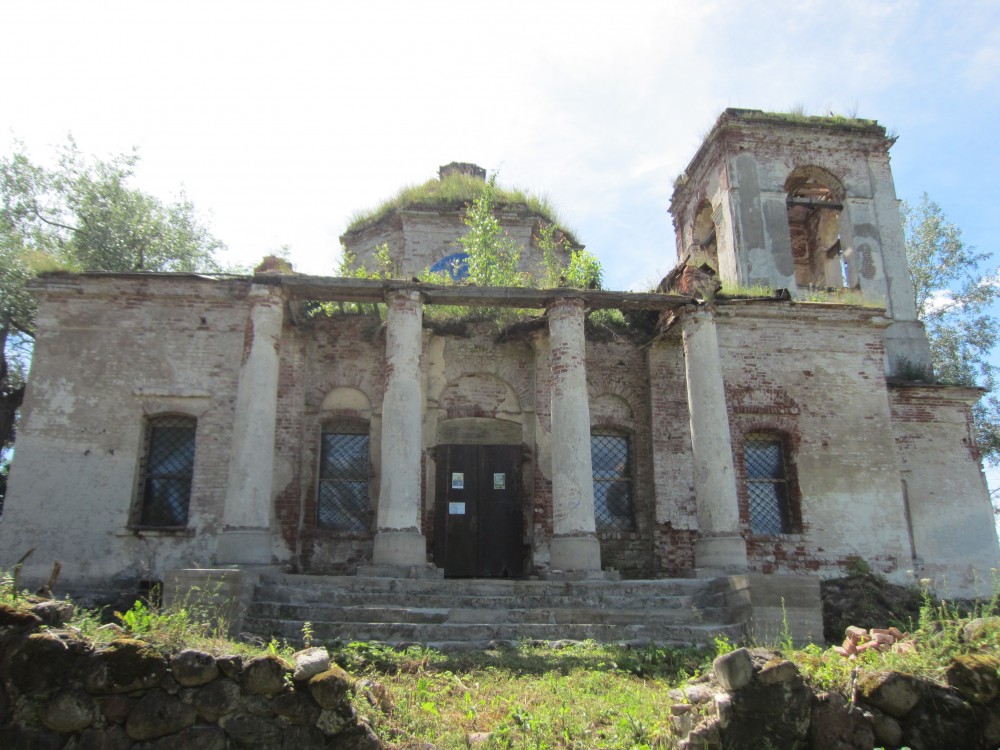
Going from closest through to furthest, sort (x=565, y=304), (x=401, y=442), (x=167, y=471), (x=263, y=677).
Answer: (x=263, y=677)
(x=401, y=442)
(x=565, y=304)
(x=167, y=471)

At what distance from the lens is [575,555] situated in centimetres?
1222

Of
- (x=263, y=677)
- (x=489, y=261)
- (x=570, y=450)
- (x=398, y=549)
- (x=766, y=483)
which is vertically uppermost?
(x=489, y=261)

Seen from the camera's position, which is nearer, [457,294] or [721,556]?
[721,556]

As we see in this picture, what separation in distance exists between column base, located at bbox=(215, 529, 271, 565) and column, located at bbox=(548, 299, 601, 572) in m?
4.54

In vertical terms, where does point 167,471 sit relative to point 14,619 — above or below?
above

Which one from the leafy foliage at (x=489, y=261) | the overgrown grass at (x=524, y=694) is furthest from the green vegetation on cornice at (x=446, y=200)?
the overgrown grass at (x=524, y=694)

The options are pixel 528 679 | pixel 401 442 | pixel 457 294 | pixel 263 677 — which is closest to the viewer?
pixel 263 677

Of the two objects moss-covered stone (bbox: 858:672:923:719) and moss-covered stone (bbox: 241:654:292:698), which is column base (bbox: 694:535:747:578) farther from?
moss-covered stone (bbox: 241:654:292:698)

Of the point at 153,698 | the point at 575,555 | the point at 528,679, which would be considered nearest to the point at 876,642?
the point at 528,679

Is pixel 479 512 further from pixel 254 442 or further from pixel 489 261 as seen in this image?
pixel 489 261

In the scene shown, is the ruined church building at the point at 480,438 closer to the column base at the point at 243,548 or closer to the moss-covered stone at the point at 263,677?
the column base at the point at 243,548

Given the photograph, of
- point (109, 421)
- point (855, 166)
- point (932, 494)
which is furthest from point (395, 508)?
point (855, 166)

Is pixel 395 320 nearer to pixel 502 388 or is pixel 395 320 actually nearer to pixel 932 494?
pixel 502 388

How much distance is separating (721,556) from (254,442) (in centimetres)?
786
